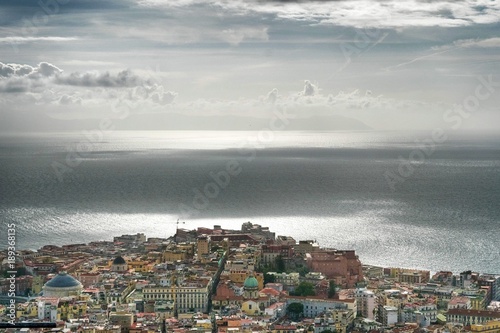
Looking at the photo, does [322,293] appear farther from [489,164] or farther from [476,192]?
[489,164]

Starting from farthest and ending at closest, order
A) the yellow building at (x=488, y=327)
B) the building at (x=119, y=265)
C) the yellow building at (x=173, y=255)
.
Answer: the yellow building at (x=173, y=255)
the building at (x=119, y=265)
the yellow building at (x=488, y=327)

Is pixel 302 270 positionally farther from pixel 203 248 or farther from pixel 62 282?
pixel 62 282

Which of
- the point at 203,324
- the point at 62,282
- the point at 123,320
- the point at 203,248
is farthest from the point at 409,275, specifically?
the point at 62,282

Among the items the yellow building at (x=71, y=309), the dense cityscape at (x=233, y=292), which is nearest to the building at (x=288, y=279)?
the dense cityscape at (x=233, y=292)

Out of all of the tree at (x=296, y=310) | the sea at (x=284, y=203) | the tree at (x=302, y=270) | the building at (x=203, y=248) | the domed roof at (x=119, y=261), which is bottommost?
the tree at (x=296, y=310)

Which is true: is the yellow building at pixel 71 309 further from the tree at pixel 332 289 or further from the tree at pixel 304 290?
the tree at pixel 332 289
